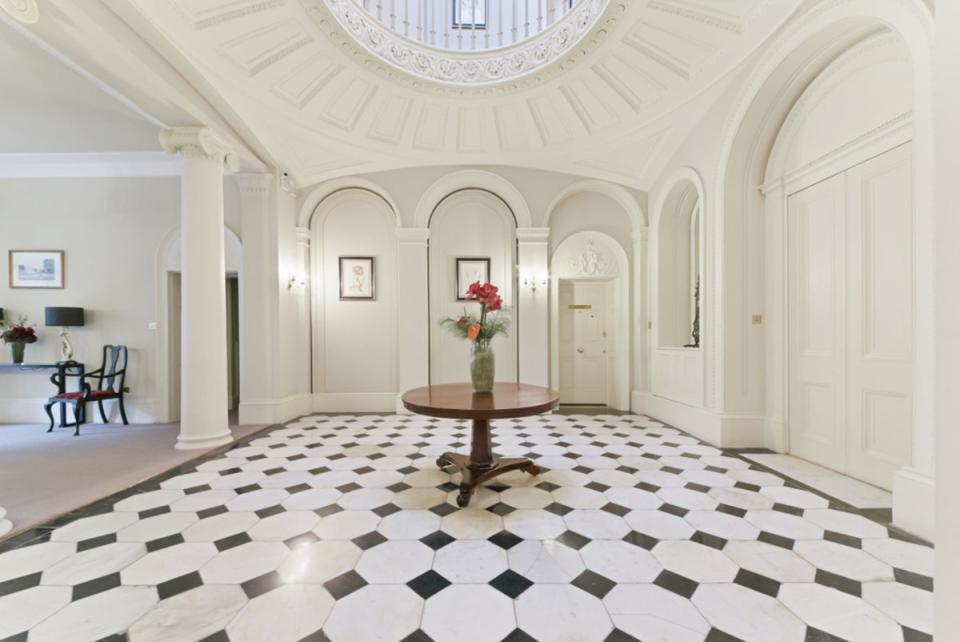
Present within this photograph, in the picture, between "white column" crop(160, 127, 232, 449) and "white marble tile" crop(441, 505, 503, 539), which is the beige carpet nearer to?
"white column" crop(160, 127, 232, 449)

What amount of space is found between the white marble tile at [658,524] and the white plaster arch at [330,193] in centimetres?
494

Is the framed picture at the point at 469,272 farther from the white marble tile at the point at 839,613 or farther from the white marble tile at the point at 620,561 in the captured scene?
the white marble tile at the point at 839,613

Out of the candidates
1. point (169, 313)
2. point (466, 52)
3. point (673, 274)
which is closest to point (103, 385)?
point (169, 313)

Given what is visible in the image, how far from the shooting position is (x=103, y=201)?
5547mm

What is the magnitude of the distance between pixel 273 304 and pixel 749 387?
239 inches

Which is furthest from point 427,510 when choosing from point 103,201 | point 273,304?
point 103,201

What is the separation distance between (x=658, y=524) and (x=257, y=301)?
17.5 feet

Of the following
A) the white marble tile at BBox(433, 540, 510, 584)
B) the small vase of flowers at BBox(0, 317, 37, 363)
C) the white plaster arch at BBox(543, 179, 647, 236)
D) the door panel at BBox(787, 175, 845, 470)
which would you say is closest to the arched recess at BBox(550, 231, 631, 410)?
the white plaster arch at BBox(543, 179, 647, 236)

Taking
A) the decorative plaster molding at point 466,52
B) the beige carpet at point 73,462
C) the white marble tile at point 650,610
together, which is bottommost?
the beige carpet at point 73,462

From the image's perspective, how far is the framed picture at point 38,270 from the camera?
5516 millimetres

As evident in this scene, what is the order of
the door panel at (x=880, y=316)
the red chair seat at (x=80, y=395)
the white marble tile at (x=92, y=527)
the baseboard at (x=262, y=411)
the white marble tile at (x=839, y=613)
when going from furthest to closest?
the baseboard at (x=262, y=411) < the red chair seat at (x=80, y=395) < the door panel at (x=880, y=316) < the white marble tile at (x=92, y=527) < the white marble tile at (x=839, y=613)

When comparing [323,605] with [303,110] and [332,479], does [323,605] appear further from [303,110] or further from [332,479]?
[303,110]

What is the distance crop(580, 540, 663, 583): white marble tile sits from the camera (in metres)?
1.89

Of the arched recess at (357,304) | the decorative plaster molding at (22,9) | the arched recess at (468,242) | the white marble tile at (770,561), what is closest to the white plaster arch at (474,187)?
the arched recess at (468,242)
